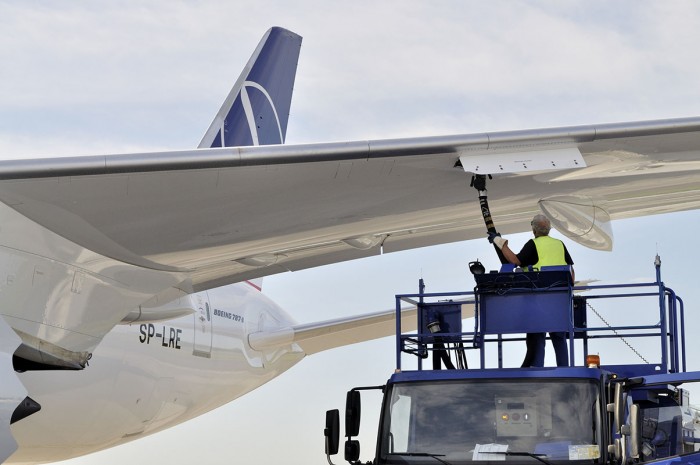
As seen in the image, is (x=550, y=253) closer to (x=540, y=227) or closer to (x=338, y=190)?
(x=540, y=227)

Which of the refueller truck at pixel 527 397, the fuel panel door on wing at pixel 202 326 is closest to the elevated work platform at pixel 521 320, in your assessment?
the refueller truck at pixel 527 397

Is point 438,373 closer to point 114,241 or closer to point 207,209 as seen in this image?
point 207,209

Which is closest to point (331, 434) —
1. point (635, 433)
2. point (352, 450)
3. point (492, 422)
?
point (352, 450)

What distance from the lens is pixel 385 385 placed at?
9141 mm

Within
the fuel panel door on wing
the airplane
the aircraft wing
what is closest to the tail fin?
the fuel panel door on wing

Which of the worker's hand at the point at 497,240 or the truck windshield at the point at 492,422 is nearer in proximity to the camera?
the truck windshield at the point at 492,422

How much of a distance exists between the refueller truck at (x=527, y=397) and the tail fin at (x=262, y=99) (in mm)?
7211

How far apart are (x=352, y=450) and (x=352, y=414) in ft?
1.02

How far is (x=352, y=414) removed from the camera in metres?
9.05

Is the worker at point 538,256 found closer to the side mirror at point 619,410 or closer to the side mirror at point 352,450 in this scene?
the side mirror at point 619,410

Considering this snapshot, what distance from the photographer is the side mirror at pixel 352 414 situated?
356 inches

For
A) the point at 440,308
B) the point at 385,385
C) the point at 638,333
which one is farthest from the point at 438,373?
the point at 638,333

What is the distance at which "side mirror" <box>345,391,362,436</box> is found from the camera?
29.6 feet

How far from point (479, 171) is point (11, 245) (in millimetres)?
4344
